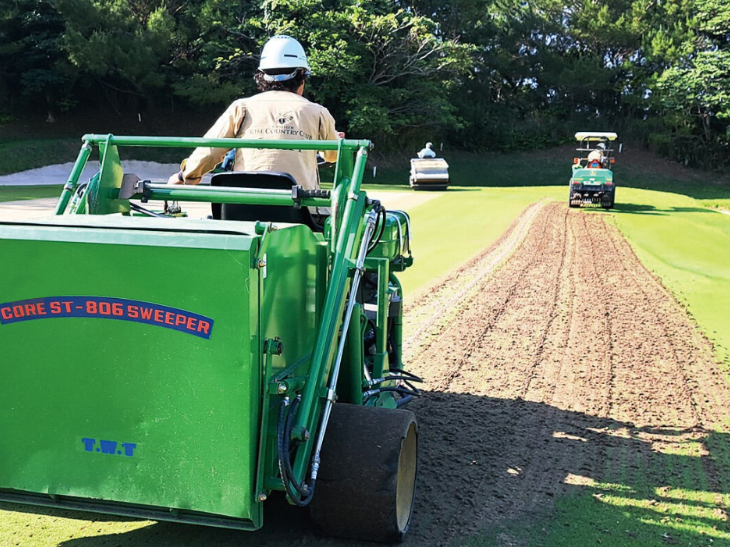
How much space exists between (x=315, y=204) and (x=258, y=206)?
1.11 ft

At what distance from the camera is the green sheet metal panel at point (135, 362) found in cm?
284

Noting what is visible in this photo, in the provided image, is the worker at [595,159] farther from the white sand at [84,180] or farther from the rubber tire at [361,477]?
the rubber tire at [361,477]

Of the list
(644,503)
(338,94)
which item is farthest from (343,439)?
(338,94)

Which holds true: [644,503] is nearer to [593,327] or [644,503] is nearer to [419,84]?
[593,327]

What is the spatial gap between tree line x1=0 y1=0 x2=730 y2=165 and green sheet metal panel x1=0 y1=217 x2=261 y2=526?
35.6 meters

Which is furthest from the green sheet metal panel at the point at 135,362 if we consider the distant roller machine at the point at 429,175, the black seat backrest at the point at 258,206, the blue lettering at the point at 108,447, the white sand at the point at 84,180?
the distant roller machine at the point at 429,175

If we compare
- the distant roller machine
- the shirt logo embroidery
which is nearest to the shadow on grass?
the shirt logo embroidery

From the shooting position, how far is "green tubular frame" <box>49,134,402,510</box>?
320cm

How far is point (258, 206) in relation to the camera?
13.2ft

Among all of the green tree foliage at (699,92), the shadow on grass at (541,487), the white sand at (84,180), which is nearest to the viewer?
the shadow on grass at (541,487)

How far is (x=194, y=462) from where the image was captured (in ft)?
9.60

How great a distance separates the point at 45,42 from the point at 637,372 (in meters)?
40.4

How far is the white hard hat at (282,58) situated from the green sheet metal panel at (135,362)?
166cm

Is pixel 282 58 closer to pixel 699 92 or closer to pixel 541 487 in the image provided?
pixel 541 487
